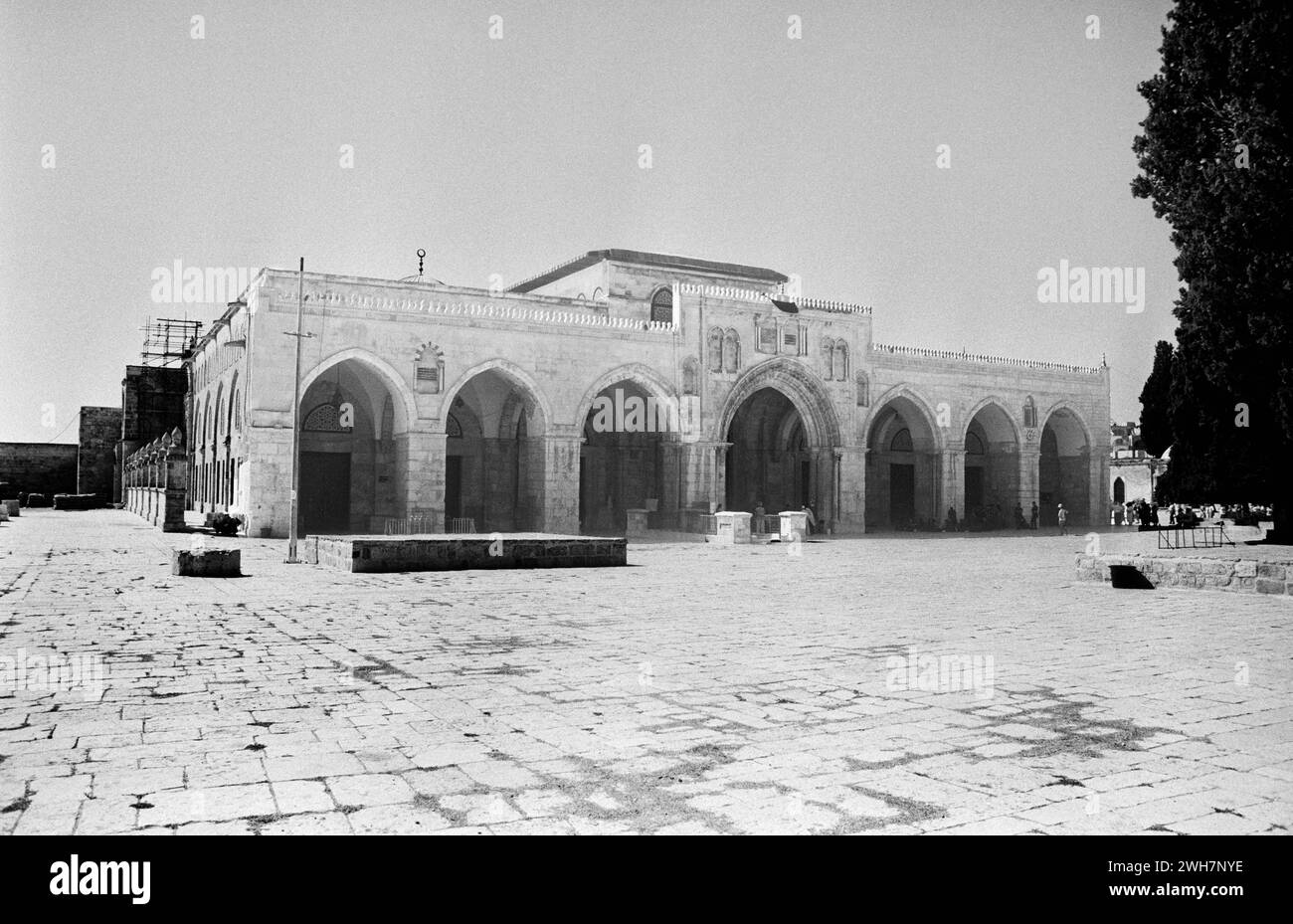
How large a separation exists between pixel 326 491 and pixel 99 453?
2819cm

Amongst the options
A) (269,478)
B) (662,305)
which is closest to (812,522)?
(662,305)

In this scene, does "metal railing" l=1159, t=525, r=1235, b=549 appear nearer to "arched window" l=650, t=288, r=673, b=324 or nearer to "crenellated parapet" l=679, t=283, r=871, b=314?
"crenellated parapet" l=679, t=283, r=871, b=314

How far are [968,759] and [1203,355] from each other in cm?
1979

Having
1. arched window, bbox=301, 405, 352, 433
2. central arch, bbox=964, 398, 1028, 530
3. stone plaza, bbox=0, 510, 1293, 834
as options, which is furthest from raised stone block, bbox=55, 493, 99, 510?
central arch, bbox=964, 398, 1028, 530

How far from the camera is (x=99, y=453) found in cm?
4916

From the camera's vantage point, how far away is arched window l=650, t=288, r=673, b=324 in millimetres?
32375

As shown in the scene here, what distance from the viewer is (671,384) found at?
28500 millimetres

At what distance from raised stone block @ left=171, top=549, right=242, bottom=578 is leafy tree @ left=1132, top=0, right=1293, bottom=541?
18.6 meters

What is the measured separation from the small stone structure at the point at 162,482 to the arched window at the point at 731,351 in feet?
50.1

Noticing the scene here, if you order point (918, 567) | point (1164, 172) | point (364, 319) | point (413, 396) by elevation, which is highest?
point (1164, 172)

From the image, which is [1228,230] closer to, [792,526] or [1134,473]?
[792,526]

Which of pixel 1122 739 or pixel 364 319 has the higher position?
pixel 364 319
